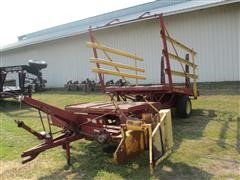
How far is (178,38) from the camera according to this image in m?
13.7

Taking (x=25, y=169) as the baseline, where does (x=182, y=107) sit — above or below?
above

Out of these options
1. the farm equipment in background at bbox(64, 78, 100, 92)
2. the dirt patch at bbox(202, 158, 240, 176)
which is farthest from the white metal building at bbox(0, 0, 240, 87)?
the dirt patch at bbox(202, 158, 240, 176)

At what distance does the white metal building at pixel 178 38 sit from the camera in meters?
12.4

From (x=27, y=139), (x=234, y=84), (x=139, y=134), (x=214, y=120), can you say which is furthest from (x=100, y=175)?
(x=234, y=84)

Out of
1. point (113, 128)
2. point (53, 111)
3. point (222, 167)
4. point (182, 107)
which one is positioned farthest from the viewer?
point (182, 107)

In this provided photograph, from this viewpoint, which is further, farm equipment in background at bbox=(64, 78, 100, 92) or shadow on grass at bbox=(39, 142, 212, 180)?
farm equipment in background at bbox=(64, 78, 100, 92)

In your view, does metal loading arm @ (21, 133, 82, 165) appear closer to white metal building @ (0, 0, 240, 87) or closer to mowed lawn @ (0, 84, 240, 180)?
mowed lawn @ (0, 84, 240, 180)

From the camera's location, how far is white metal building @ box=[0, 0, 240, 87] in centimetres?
1236

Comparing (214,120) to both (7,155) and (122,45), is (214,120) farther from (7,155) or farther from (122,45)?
(122,45)

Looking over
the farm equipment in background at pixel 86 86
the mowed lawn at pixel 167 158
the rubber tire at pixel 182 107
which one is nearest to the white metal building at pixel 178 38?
the farm equipment in background at pixel 86 86

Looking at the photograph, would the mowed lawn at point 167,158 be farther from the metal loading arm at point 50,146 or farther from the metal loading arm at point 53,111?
the metal loading arm at point 53,111

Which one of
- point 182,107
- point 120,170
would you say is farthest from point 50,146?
point 182,107

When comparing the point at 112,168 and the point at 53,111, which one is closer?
the point at 112,168

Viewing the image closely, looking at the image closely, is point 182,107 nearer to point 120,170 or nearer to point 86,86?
point 120,170
